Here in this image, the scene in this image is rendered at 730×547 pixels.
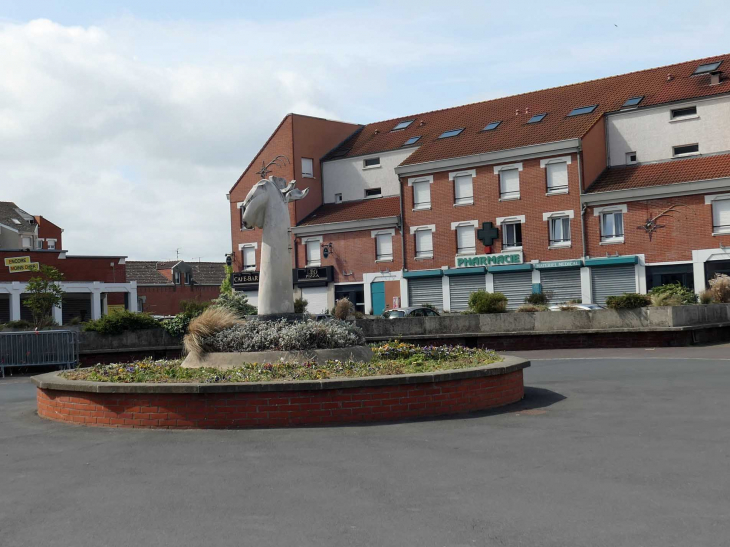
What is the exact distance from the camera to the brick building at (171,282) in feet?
250

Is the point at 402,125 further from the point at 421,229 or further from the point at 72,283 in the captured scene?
the point at 72,283

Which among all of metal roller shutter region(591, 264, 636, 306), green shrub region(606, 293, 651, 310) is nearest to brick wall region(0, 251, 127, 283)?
metal roller shutter region(591, 264, 636, 306)

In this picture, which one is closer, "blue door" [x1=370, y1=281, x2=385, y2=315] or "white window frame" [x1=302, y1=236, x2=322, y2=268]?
"blue door" [x1=370, y1=281, x2=385, y2=315]

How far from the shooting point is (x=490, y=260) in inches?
1750

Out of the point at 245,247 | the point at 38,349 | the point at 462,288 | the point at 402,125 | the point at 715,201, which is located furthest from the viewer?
the point at 245,247

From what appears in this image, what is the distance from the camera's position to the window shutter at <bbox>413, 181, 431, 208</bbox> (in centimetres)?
4738

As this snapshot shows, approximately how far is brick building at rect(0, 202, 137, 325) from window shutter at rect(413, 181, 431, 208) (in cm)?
2298

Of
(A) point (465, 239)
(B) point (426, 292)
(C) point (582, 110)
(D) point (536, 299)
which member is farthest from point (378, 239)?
(C) point (582, 110)

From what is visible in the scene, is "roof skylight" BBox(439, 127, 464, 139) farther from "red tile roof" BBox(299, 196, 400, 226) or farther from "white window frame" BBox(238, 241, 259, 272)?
"white window frame" BBox(238, 241, 259, 272)

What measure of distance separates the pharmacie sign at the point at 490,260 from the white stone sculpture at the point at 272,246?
1195 inches

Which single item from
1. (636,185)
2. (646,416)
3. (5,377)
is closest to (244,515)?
(646,416)

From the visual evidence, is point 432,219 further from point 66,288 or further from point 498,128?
point 66,288

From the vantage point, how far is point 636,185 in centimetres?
4062

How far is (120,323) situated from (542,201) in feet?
78.6
